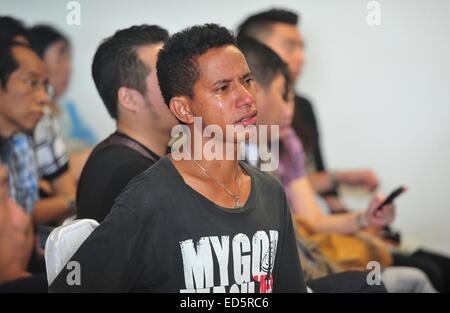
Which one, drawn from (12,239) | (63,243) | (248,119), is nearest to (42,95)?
(12,239)

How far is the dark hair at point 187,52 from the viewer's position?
5.14ft

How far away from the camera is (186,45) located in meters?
1.57

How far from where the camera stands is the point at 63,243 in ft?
5.20

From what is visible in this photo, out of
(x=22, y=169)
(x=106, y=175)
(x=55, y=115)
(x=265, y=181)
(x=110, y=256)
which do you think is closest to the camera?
(x=110, y=256)

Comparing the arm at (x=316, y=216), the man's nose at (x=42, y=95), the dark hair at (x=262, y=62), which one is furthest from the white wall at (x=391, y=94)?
the man's nose at (x=42, y=95)

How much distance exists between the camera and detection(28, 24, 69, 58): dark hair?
2865 mm

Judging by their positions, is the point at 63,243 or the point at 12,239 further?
the point at 12,239

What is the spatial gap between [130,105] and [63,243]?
48 centimetres

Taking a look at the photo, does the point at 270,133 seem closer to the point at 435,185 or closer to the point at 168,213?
the point at 168,213

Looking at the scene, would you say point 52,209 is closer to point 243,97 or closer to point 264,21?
point 264,21

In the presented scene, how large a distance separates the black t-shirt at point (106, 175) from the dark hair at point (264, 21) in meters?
1.07

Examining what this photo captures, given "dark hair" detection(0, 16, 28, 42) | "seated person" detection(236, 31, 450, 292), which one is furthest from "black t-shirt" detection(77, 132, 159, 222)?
"dark hair" detection(0, 16, 28, 42)
